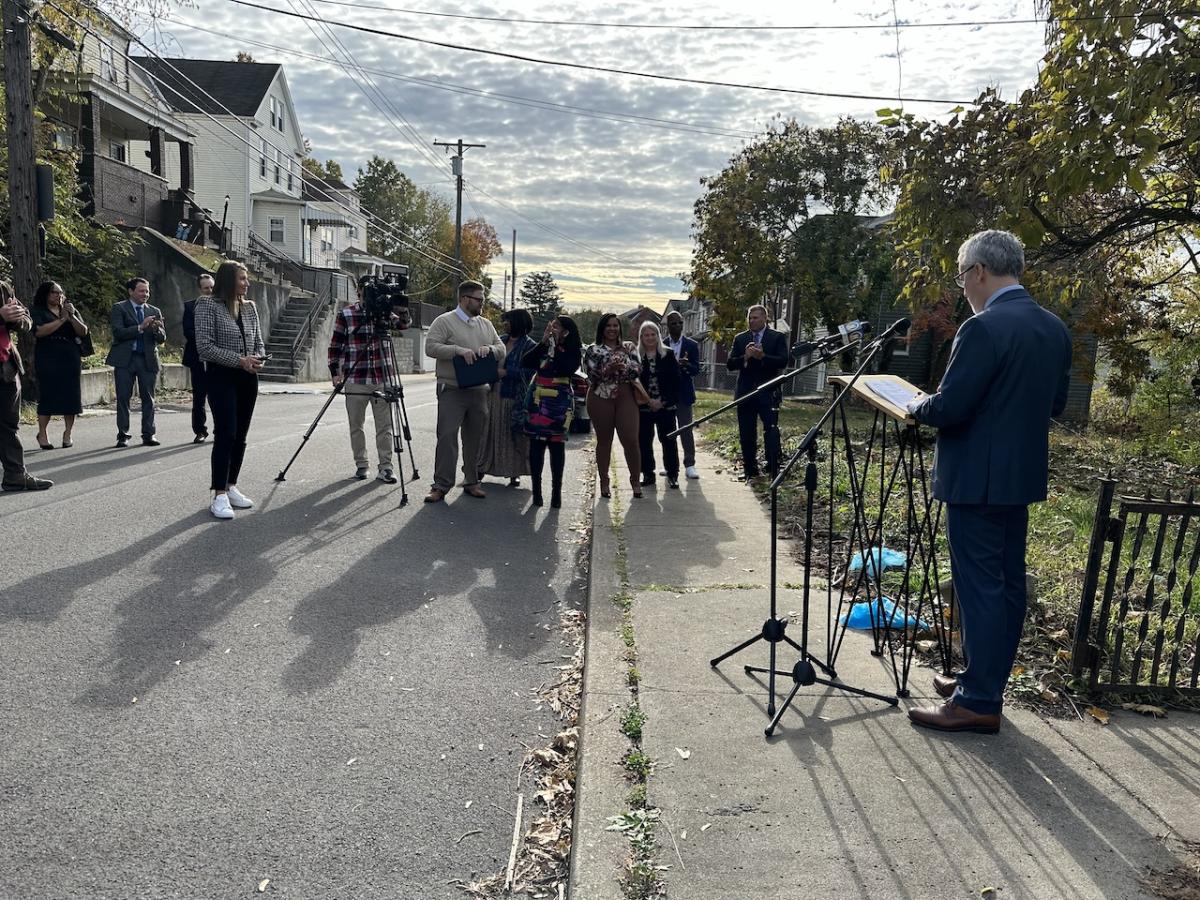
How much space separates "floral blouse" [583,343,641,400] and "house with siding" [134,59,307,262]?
36515 mm

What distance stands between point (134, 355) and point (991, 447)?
34.7 feet

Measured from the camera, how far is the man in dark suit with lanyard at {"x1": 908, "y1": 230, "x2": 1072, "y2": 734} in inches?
141

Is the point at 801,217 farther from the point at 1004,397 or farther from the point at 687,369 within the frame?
the point at 1004,397

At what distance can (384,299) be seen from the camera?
29.9 feet

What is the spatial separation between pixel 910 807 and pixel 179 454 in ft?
31.3

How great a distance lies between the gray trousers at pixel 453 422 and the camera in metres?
8.79

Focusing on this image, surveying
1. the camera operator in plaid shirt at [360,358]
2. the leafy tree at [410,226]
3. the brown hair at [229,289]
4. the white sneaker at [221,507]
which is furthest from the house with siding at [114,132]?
the leafy tree at [410,226]

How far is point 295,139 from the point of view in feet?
167

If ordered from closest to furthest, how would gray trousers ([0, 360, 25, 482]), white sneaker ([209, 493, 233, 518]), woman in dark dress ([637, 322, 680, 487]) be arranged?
white sneaker ([209, 493, 233, 518])
gray trousers ([0, 360, 25, 482])
woman in dark dress ([637, 322, 680, 487])

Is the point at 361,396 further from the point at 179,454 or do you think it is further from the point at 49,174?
the point at 49,174

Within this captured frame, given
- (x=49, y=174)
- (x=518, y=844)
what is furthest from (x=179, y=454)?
(x=518, y=844)

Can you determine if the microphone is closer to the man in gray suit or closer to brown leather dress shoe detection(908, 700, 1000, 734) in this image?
brown leather dress shoe detection(908, 700, 1000, 734)

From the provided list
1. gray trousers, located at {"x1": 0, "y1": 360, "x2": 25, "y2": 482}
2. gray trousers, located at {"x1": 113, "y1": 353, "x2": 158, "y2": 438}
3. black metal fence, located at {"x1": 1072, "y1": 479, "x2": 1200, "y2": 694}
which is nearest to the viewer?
black metal fence, located at {"x1": 1072, "y1": 479, "x2": 1200, "y2": 694}

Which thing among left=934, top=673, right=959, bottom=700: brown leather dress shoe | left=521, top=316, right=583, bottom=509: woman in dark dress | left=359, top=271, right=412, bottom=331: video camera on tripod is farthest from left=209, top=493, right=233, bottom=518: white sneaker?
left=934, top=673, right=959, bottom=700: brown leather dress shoe
